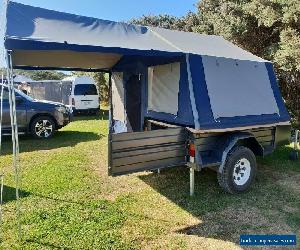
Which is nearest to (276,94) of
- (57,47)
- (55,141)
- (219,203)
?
(219,203)

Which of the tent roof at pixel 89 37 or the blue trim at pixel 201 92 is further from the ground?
the tent roof at pixel 89 37

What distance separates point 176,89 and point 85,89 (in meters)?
13.5

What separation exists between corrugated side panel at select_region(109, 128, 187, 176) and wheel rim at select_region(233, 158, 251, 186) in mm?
1159

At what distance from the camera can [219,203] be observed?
5.65 m

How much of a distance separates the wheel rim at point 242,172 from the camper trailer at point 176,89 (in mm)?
19

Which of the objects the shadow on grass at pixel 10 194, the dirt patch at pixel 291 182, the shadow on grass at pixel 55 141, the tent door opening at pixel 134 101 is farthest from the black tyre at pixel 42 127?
the dirt patch at pixel 291 182

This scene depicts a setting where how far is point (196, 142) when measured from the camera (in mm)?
5609

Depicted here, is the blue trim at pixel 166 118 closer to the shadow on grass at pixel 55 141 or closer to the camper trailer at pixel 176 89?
the camper trailer at pixel 176 89

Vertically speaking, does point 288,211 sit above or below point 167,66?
below

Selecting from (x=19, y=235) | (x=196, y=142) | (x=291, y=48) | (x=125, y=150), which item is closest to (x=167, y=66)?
(x=196, y=142)

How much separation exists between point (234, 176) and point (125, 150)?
2.32m

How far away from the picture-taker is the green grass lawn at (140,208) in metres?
4.52

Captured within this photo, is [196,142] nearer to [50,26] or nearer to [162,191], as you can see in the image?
[162,191]

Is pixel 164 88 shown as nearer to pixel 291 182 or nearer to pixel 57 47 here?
pixel 57 47
